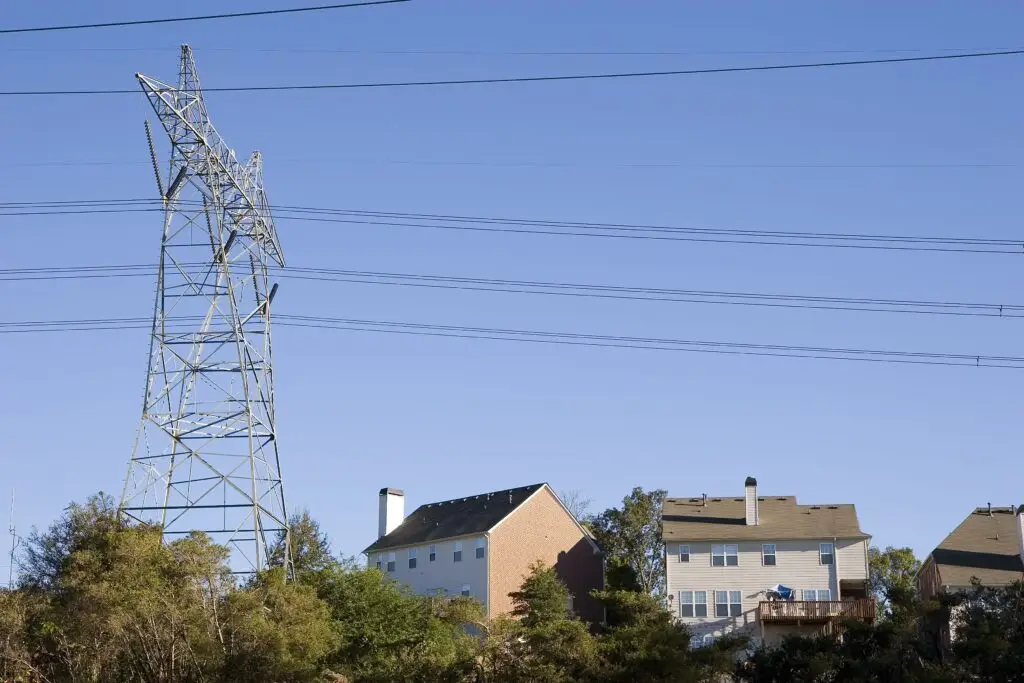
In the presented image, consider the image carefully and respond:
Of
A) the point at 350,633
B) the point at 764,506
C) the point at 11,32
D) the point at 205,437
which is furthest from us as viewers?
the point at 764,506

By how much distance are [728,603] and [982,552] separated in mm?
12233

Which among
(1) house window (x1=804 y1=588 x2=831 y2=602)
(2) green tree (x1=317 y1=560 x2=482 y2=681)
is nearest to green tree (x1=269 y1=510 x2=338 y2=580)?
(2) green tree (x1=317 y1=560 x2=482 y2=681)

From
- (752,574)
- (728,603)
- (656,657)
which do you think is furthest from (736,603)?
(656,657)

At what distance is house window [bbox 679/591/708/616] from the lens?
202 feet

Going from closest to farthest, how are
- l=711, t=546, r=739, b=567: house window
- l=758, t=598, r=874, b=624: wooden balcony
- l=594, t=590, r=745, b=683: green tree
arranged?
l=594, t=590, r=745, b=683: green tree
l=758, t=598, r=874, b=624: wooden balcony
l=711, t=546, r=739, b=567: house window

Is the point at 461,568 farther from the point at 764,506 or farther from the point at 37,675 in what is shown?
the point at 37,675

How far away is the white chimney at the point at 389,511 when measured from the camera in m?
75.3

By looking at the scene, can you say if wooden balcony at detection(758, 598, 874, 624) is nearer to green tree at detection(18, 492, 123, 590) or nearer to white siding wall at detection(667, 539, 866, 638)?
white siding wall at detection(667, 539, 866, 638)

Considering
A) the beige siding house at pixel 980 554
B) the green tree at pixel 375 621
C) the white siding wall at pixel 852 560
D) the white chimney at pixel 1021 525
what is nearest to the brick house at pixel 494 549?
the green tree at pixel 375 621

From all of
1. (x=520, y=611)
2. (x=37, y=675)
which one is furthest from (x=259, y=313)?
(x=520, y=611)

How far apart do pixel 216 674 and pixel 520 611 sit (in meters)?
22.6

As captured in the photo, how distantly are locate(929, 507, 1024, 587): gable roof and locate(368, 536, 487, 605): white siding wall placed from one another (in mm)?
22793

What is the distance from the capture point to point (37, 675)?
3684 cm

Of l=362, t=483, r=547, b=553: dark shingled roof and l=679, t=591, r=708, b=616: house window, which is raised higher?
l=362, t=483, r=547, b=553: dark shingled roof
